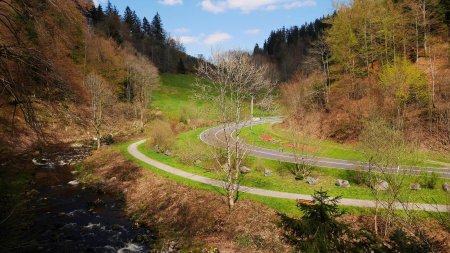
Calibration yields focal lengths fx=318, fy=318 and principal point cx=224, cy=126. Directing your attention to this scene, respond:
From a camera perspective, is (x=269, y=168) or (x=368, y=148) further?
(x=269, y=168)

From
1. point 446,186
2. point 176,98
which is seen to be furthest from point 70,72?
point 176,98

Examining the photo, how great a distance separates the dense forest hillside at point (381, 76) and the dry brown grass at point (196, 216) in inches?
623

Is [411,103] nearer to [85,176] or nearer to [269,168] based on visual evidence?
[269,168]

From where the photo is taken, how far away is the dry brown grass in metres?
18.1

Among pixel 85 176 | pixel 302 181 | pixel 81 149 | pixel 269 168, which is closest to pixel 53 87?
pixel 302 181

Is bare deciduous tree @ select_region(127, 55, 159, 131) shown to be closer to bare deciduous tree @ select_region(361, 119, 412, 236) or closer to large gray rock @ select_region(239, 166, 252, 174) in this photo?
large gray rock @ select_region(239, 166, 252, 174)

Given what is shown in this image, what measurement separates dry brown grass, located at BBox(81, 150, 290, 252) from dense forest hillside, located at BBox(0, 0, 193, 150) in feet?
26.0

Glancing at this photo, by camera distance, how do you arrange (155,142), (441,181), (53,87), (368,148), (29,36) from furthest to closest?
(155,142) → (441,181) → (368,148) → (29,36) → (53,87)

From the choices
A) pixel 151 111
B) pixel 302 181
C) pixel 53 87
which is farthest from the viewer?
pixel 151 111

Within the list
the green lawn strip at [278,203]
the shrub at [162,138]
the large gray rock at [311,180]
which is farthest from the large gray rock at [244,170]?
the shrub at [162,138]

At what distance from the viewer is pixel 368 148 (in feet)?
62.2

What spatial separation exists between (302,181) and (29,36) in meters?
22.8

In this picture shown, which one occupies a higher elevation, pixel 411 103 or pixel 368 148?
pixel 411 103

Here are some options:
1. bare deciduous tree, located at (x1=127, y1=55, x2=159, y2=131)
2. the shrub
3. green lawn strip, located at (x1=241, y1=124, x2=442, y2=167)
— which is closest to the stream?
green lawn strip, located at (x1=241, y1=124, x2=442, y2=167)
